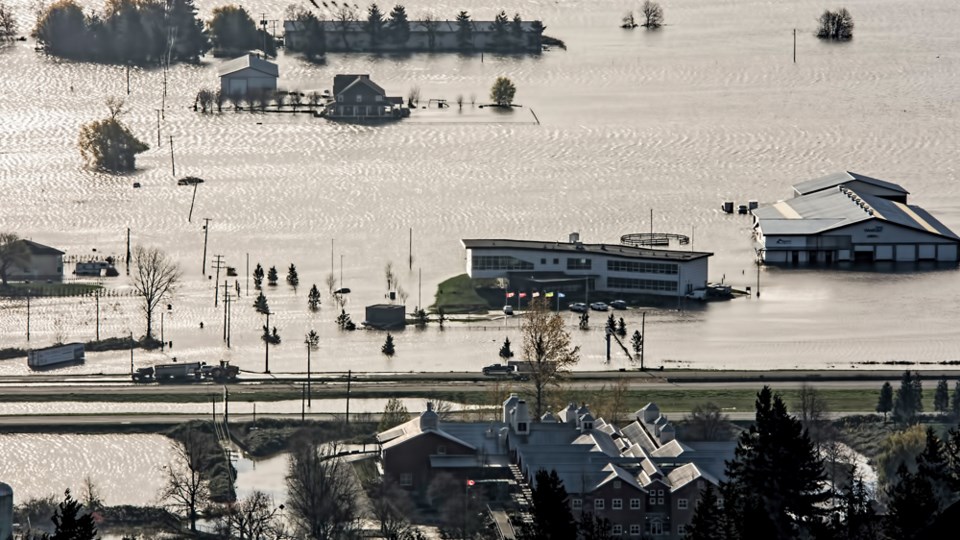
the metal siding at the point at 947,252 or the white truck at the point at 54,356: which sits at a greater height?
the metal siding at the point at 947,252

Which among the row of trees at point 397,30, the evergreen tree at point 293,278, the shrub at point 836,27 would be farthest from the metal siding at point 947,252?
the shrub at point 836,27

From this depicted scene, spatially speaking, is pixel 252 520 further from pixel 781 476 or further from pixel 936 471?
pixel 936 471

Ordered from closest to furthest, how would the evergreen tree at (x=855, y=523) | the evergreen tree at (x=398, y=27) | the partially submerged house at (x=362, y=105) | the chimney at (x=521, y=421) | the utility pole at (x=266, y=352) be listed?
the evergreen tree at (x=855, y=523) → the chimney at (x=521, y=421) → the utility pole at (x=266, y=352) → the partially submerged house at (x=362, y=105) → the evergreen tree at (x=398, y=27)

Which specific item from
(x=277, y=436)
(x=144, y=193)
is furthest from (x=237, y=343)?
(x=144, y=193)

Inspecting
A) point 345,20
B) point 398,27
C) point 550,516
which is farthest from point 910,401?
point 345,20

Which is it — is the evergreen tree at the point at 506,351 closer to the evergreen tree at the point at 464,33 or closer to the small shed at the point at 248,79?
the small shed at the point at 248,79

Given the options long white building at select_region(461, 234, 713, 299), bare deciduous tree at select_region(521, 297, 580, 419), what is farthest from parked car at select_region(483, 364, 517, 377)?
long white building at select_region(461, 234, 713, 299)

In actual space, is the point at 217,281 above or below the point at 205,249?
below
